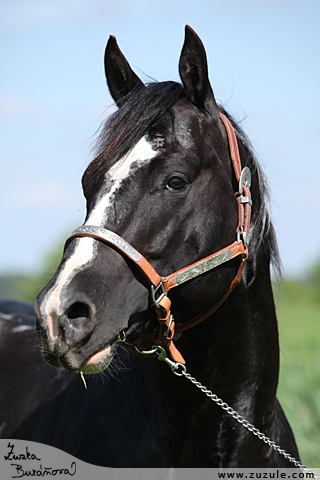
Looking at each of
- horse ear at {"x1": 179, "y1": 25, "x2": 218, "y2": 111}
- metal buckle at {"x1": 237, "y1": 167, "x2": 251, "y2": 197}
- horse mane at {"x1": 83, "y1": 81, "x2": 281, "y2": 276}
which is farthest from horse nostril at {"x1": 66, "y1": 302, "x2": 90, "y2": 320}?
horse ear at {"x1": 179, "y1": 25, "x2": 218, "y2": 111}

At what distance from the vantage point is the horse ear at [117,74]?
8.82ft

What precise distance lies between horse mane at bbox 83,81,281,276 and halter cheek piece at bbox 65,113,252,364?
9.1 inches

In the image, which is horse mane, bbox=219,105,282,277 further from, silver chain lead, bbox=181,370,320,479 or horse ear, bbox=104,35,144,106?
silver chain lead, bbox=181,370,320,479

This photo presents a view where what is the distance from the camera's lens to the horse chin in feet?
6.42

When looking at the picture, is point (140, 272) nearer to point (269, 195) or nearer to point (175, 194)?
point (175, 194)

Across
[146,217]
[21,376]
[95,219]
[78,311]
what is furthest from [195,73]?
[21,376]

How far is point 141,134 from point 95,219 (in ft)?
1.67

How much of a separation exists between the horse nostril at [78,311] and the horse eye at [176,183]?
707 mm

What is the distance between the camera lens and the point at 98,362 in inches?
78.0

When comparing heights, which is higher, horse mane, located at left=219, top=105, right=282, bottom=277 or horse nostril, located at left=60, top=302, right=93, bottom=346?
horse mane, located at left=219, top=105, right=282, bottom=277

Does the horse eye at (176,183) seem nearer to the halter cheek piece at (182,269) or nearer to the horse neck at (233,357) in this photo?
the halter cheek piece at (182,269)

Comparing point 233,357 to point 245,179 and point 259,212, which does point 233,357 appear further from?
point 245,179

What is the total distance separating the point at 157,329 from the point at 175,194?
2.26 ft

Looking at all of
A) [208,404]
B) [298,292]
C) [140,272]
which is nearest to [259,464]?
[208,404]
